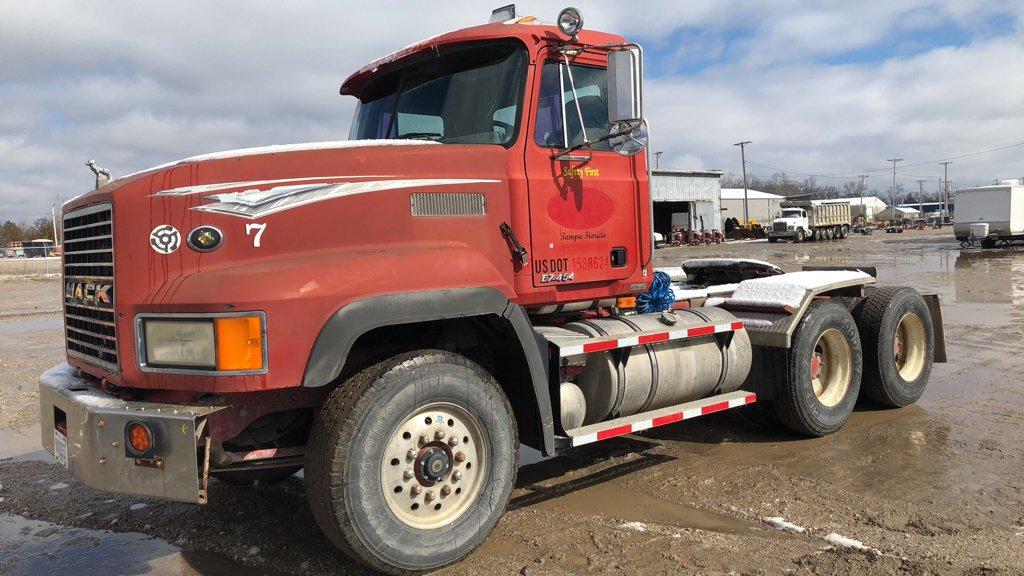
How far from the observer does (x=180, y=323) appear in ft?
11.0

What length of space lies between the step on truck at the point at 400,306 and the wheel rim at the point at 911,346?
8.71 feet

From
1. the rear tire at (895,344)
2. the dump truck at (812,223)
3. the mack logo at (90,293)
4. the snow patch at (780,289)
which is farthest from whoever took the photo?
the dump truck at (812,223)

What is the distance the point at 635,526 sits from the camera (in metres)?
4.33

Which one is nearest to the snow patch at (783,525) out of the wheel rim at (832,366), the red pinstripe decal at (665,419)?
the red pinstripe decal at (665,419)

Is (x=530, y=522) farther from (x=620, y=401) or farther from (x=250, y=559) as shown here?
(x=250, y=559)

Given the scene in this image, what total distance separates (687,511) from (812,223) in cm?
5080

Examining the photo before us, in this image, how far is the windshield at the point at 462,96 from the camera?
4500mm

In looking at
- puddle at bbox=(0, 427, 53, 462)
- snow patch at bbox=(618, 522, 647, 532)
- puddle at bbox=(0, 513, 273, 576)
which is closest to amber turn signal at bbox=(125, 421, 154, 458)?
puddle at bbox=(0, 513, 273, 576)

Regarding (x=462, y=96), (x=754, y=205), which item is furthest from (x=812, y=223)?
(x=462, y=96)

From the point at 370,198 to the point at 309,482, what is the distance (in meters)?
1.45

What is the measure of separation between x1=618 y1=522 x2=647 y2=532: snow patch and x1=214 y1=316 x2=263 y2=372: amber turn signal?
7.50 feet

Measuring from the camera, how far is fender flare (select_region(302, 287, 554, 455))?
345 centimetres

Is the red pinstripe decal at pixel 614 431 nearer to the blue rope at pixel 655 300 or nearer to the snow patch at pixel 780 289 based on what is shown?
the blue rope at pixel 655 300

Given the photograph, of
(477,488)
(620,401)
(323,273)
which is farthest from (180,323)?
(620,401)
